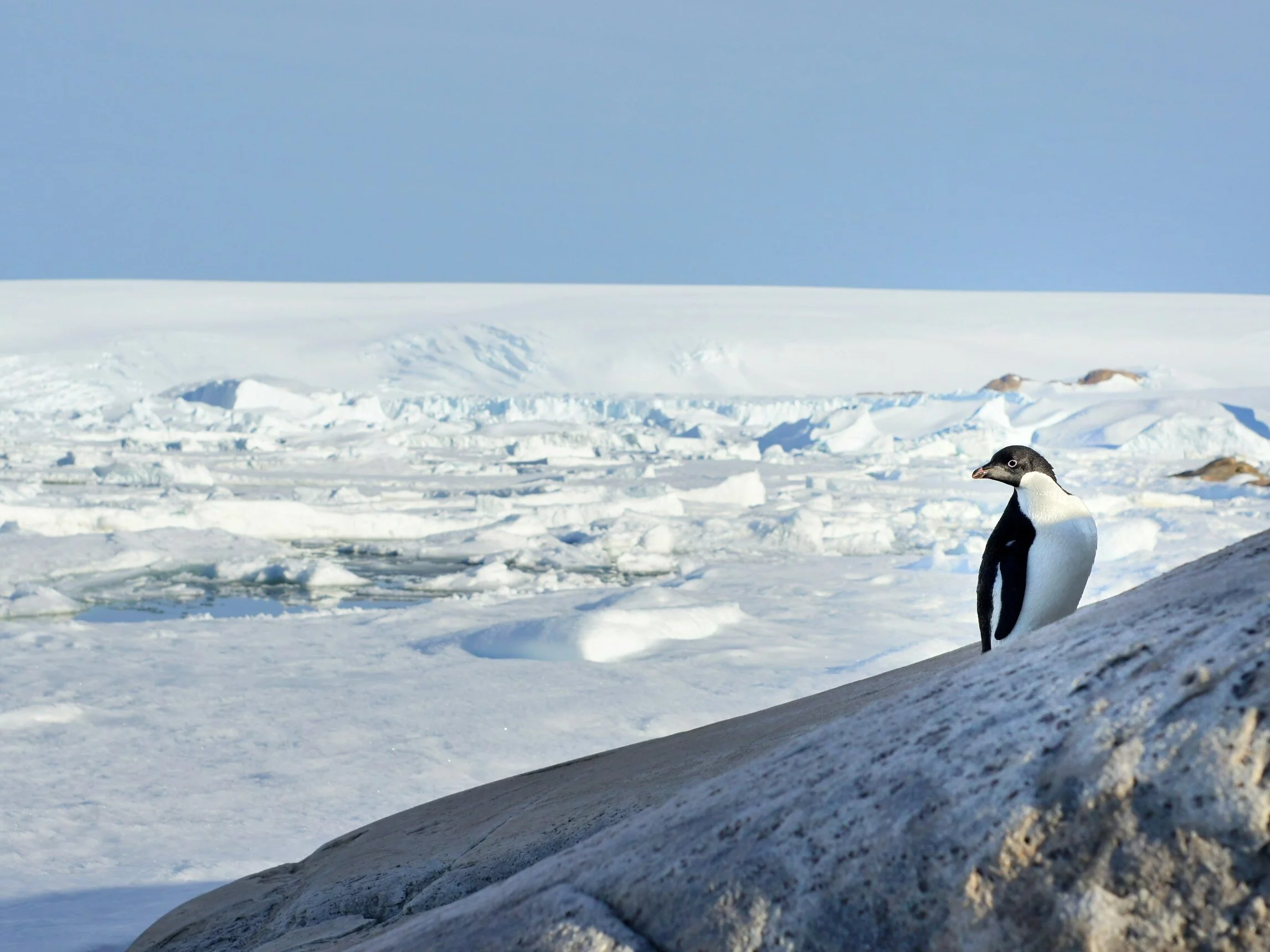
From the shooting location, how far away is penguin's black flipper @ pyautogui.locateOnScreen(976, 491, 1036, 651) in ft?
8.56

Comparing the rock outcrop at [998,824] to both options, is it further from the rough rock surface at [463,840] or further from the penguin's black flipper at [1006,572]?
the penguin's black flipper at [1006,572]

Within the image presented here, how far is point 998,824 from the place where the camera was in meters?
1.39

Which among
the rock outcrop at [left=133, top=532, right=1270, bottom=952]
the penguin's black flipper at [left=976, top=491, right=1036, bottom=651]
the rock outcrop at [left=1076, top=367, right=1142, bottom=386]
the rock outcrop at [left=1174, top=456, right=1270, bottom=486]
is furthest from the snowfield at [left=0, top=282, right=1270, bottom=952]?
the penguin's black flipper at [left=976, top=491, right=1036, bottom=651]

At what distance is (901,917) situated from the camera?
1.40m

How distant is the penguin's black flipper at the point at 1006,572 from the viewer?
261cm

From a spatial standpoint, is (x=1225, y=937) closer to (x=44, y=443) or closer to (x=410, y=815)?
(x=410, y=815)

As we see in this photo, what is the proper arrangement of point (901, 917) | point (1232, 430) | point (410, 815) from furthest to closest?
point (1232, 430), point (410, 815), point (901, 917)

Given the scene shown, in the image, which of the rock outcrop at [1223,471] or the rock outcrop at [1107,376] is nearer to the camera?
the rock outcrop at [1223,471]

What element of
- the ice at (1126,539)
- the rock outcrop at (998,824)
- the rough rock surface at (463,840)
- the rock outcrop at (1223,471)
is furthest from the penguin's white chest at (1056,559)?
the rock outcrop at (1223,471)

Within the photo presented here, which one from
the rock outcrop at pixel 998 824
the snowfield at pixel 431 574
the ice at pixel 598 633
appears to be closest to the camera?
the rock outcrop at pixel 998 824

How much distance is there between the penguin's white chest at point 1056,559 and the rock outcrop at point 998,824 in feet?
2.25

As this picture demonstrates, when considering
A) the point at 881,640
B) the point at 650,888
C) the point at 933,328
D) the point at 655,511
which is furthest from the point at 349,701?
the point at 933,328

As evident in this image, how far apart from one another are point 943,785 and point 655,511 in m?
11.8

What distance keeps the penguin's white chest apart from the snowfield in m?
2.34
